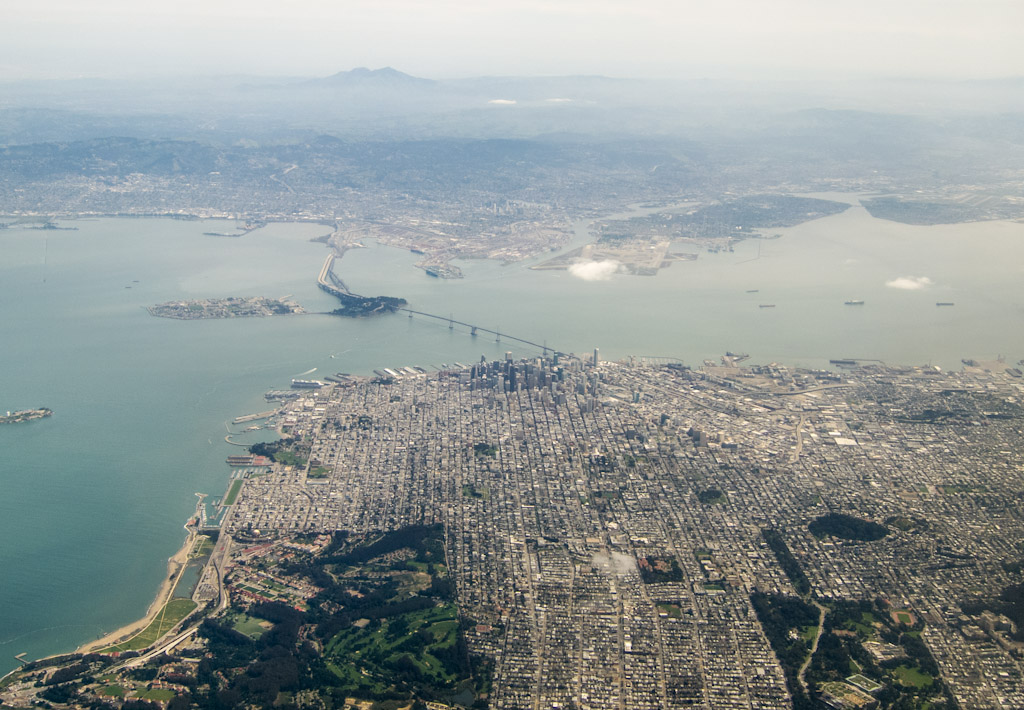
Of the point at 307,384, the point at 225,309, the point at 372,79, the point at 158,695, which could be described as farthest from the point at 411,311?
the point at 372,79

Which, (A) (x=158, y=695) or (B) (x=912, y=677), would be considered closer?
(A) (x=158, y=695)

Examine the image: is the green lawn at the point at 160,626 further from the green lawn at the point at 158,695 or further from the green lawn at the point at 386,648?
the green lawn at the point at 386,648

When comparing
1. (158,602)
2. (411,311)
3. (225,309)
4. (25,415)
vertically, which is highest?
(411,311)

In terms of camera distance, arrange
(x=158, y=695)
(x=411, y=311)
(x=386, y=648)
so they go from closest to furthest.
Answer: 1. (x=158, y=695)
2. (x=386, y=648)
3. (x=411, y=311)

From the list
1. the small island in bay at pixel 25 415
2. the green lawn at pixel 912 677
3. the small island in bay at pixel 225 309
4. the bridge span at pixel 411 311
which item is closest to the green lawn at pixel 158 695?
the green lawn at pixel 912 677

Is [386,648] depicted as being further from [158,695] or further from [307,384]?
[307,384]

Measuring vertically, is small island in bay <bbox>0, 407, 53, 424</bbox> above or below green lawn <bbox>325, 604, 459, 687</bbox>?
below

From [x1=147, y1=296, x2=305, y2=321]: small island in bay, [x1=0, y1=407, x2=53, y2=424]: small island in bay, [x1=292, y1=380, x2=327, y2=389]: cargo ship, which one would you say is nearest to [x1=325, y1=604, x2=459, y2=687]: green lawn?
[x1=292, y1=380, x2=327, y2=389]: cargo ship

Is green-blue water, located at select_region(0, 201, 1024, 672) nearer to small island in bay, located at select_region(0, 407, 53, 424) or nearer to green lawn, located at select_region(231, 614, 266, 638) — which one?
small island in bay, located at select_region(0, 407, 53, 424)
